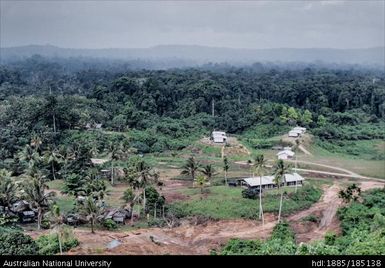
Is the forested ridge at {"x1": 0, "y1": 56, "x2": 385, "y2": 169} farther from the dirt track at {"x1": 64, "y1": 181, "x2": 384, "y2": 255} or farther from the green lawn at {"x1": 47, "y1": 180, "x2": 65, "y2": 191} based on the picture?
the dirt track at {"x1": 64, "y1": 181, "x2": 384, "y2": 255}

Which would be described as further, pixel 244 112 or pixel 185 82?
pixel 185 82

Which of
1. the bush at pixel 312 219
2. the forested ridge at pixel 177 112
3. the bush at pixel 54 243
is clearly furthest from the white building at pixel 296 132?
the bush at pixel 54 243

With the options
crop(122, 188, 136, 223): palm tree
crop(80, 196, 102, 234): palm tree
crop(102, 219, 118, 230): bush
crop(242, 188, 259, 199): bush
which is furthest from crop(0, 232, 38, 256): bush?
crop(242, 188, 259, 199): bush

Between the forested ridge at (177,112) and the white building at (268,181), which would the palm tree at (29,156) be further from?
the white building at (268,181)
